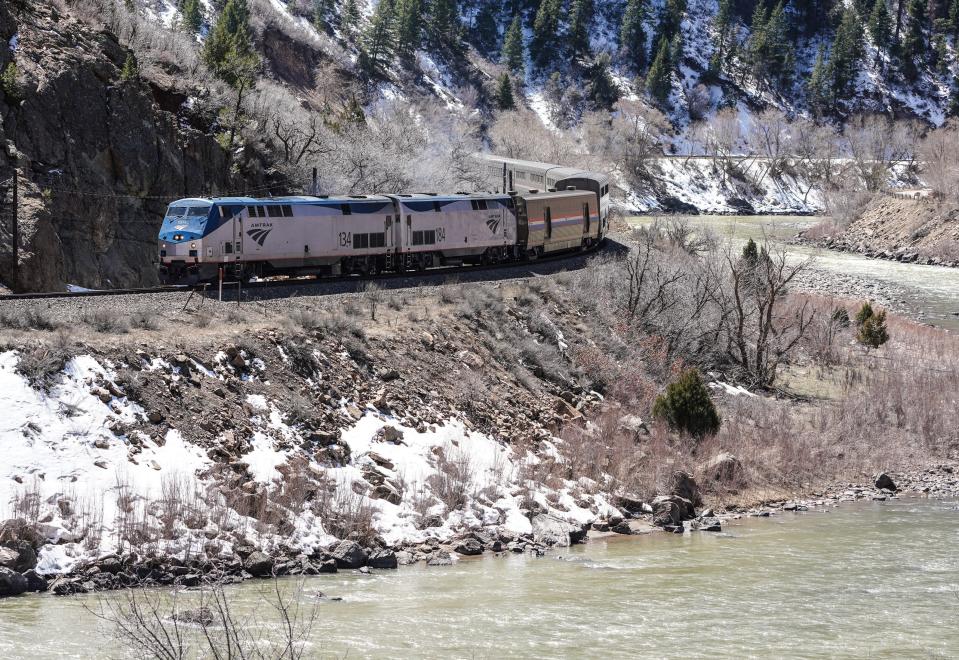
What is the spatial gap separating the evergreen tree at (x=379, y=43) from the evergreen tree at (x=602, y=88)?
27.2 meters

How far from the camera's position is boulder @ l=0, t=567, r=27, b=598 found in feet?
57.4

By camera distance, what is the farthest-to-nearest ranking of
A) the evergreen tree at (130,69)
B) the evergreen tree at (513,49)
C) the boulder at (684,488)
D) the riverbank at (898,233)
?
the evergreen tree at (513,49), the riverbank at (898,233), the evergreen tree at (130,69), the boulder at (684,488)

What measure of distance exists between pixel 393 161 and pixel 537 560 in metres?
35.7

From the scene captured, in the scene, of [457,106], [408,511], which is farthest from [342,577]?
[457,106]

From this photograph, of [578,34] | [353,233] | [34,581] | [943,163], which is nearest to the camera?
[34,581]

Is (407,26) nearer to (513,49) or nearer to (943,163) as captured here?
(513,49)

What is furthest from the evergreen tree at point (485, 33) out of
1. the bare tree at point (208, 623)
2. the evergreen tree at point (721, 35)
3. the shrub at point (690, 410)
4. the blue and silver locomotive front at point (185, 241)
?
the bare tree at point (208, 623)

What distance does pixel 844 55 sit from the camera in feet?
489

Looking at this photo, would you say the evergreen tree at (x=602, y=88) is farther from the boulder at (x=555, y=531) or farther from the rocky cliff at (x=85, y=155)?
the boulder at (x=555, y=531)

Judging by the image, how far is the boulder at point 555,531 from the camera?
74.7 feet

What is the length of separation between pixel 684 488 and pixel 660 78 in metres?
121

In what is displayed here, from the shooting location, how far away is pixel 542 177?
65375 mm

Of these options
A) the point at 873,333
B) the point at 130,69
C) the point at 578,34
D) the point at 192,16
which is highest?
the point at 578,34

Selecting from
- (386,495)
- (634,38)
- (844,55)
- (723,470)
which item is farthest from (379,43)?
(386,495)
